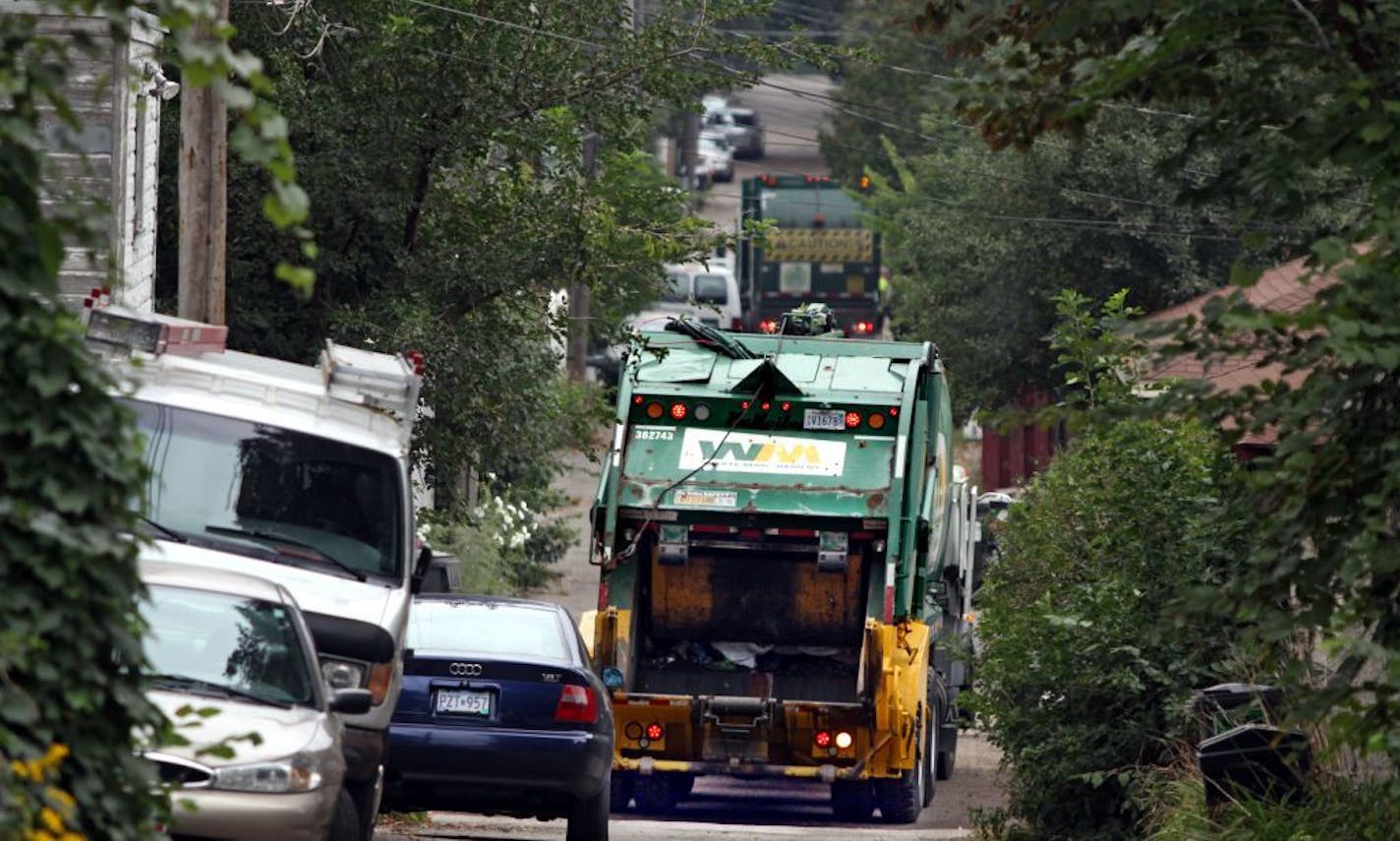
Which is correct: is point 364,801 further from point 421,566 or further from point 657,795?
point 657,795

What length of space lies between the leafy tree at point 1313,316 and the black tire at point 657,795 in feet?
26.3

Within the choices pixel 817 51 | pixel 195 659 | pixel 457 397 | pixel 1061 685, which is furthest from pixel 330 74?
pixel 195 659

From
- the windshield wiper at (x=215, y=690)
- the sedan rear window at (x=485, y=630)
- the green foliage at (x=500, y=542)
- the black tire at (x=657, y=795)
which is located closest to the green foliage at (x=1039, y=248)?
the green foliage at (x=500, y=542)

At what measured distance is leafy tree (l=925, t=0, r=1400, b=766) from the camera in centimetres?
729

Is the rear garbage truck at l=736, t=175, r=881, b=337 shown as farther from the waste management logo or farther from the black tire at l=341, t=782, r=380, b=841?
the black tire at l=341, t=782, r=380, b=841

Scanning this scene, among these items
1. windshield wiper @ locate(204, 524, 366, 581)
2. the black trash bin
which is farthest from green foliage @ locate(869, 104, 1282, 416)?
windshield wiper @ locate(204, 524, 366, 581)

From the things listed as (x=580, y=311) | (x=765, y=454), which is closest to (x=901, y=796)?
(x=765, y=454)

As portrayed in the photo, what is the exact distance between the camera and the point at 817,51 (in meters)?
19.4

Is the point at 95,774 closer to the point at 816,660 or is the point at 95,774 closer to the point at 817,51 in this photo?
the point at 816,660

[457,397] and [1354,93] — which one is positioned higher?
[1354,93]

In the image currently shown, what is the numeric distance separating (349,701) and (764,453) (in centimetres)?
657

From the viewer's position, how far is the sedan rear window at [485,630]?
12.5m

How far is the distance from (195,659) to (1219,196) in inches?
179

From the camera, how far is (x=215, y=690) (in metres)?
9.07
